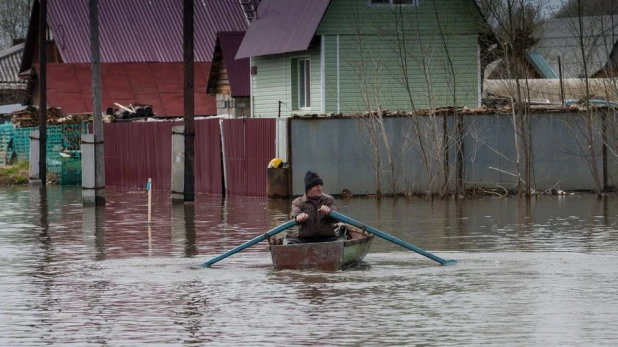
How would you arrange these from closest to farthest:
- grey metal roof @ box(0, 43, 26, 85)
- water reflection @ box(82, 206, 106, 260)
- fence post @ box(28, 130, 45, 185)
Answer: water reflection @ box(82, 206, 106, 260) < fence post @ box(28, 130, 45, 185) < grey metal roof @ box(0, 43, 26, 85)

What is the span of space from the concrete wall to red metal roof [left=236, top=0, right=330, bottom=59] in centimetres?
580

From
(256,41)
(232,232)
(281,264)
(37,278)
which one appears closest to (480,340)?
(281,264)

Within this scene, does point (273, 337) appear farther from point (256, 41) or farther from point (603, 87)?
point (256, 41)

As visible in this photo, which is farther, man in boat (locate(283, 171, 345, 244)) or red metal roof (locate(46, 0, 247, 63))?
red metal roof (locate(46, 0, 247, 63))

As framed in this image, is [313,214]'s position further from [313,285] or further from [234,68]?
[234,68]

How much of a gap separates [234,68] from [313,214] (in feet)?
102

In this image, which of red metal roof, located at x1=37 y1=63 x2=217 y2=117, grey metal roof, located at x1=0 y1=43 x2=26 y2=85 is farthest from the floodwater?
grey metal roof, located at x1=0 y1=43 x2=26 y2=85

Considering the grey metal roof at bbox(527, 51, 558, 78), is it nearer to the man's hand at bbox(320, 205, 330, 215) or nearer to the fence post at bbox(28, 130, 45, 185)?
the fence post at bbox(28, 130, 45, 185)

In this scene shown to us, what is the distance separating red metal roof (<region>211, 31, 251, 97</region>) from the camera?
1950 inches

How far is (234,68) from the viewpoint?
49750 millimetres

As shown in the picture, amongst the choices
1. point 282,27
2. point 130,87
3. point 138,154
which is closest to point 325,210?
point 282,27

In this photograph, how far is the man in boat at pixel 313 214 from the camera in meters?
19.0

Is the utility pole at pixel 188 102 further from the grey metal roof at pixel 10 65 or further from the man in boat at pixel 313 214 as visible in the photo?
the grey metal roof at pixel 10 65

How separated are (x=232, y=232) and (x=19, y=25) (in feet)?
307
